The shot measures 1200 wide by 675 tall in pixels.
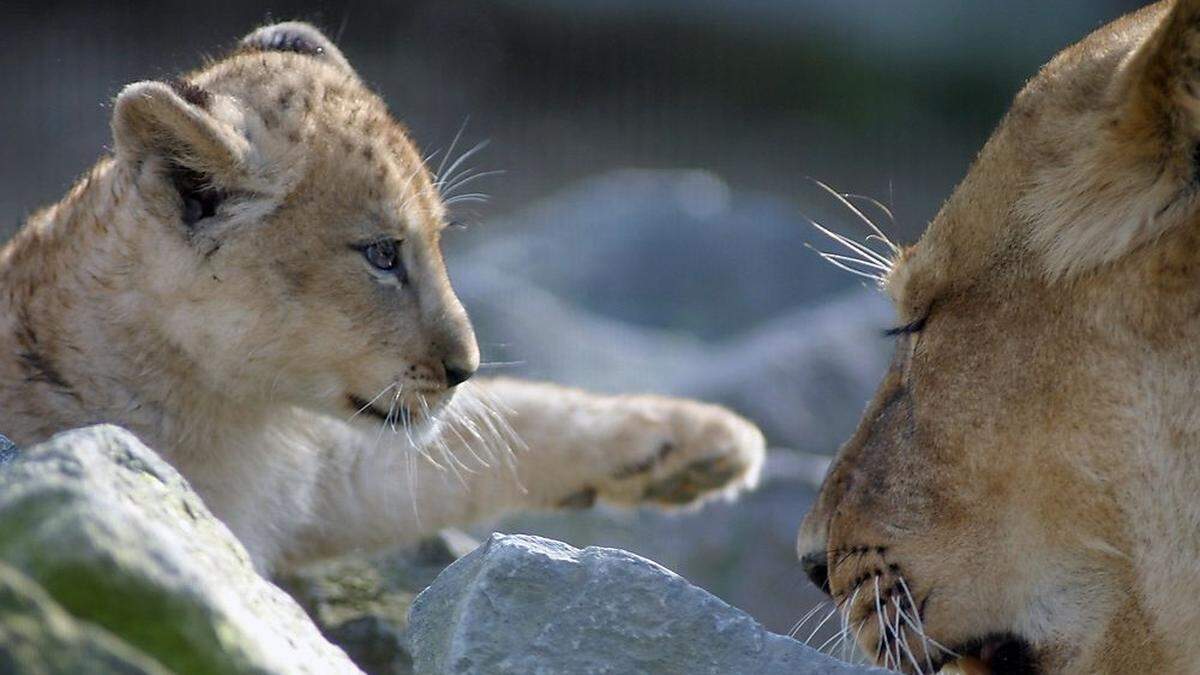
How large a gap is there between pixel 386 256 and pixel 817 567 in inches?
52.7

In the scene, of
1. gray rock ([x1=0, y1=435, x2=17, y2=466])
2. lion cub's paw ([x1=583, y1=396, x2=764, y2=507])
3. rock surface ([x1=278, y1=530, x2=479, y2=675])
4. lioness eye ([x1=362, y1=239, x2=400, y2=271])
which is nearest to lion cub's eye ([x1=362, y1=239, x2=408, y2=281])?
lioness eye ([x1=362, y1=239, x2=400, y2=271])

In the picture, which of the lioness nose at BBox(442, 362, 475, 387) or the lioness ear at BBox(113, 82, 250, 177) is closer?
the lioness ear at BBox(113, 82, 250, 177)

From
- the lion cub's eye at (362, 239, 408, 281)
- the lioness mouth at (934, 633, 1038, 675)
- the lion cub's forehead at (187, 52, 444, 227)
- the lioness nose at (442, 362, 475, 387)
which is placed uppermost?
the lion cub's forehead at (187, 52, 444, 227)

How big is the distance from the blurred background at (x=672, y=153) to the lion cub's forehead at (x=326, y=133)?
1576 millimetres

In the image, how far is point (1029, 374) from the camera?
2.63 metres

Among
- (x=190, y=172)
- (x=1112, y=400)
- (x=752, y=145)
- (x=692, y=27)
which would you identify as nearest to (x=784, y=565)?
(x=190, y=172)

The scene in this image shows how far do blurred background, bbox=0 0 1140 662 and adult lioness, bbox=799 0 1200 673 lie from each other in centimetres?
247

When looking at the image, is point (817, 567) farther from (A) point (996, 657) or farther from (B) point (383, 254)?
(B) point (383, 254)

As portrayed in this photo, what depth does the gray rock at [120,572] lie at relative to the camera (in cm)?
168

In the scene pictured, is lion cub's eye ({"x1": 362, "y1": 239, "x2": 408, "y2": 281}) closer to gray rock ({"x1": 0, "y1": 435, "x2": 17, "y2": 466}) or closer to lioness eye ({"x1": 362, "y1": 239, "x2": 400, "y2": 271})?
lioness eye ({"x1": 362, "y1": 239, "x2": 400, "y2": 271})

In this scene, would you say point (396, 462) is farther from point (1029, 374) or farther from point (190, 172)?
point (1029, 374)

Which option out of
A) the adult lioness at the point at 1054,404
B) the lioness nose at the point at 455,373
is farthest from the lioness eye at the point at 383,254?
the adult lioness at the point at 1054,404

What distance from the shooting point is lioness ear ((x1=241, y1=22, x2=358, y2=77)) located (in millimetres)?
4266

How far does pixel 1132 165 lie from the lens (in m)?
2.46
